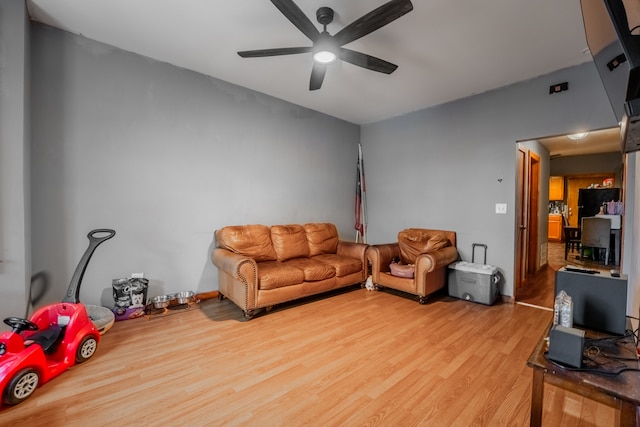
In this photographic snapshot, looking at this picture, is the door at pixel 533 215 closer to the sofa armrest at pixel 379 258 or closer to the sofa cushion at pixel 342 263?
the sofa armrest at pixel 379 258

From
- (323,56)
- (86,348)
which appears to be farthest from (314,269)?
(323,56)

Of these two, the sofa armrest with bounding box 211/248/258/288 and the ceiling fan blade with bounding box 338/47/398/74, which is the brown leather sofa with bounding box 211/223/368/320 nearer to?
the sofa armrest with bounding box 211/248/258/288

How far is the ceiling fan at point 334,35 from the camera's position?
71.4 inches

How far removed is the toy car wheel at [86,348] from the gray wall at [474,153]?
416 centimetres

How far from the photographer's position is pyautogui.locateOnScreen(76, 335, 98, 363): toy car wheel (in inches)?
79.6

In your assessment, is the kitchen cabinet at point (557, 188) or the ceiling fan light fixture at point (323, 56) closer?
the ceiling fan light fixture at point (323, 56)

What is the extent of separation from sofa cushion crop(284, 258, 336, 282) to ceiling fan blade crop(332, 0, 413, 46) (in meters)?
2.33

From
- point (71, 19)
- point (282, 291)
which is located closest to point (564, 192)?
point (282, 291)

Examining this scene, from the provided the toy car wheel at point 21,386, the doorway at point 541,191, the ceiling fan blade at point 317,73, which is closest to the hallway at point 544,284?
the doorway at point 541,191

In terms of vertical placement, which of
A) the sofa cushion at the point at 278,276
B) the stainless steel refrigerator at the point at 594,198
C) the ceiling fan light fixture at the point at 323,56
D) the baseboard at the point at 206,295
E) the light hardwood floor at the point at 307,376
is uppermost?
the ceiling fan light fixture at the point at 323,56

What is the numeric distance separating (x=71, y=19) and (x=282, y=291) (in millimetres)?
Result: 3244

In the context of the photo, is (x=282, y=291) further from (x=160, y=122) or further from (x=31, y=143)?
(x=31, y=143)

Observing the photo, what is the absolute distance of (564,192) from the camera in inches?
333

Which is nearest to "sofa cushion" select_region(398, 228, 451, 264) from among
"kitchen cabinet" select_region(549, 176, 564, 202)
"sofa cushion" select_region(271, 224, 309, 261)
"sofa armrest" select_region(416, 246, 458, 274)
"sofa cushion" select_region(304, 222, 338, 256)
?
"sofa armrest" select_region(416, 246, 458, 274)
